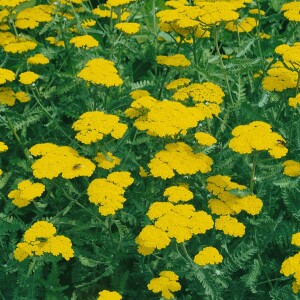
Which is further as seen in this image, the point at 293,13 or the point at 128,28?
the point at 128,28

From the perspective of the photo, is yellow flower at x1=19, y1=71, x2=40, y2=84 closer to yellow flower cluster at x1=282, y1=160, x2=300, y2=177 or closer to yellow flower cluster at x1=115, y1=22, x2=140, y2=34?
yellow flower cluster at x1=115, y1=22, x2=140, y2=34

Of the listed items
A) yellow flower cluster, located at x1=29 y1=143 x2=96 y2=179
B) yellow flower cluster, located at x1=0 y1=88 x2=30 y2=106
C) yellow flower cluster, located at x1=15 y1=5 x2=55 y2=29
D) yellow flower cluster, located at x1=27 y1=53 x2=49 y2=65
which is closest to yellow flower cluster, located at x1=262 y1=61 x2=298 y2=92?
yellow flower cluster, located at x1=29 y1=143 x2=96 y2=179

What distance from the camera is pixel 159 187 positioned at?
430 cm

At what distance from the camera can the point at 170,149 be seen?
4133 mm

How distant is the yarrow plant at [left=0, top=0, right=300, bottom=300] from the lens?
375cm

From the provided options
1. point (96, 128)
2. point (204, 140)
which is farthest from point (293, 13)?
point (96, 128)

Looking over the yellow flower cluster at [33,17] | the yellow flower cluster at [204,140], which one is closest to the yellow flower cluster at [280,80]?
the yellow flower cluster at [204,140]

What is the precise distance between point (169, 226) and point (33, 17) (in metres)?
2.69

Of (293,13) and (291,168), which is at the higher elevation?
(293,13)

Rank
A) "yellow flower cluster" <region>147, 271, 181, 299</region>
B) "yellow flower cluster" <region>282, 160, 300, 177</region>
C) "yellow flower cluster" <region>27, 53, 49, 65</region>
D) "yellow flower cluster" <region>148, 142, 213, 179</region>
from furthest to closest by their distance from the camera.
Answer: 1. "yellow flower cluster" <region>27, 53, 49, 65</region>
2. "yellow flower cluster" <region>282, 160, 300, 177</region>
3. "yellow flower cluster" <region>148, 142, 213, 179</region>
4. "yellow flower cluster" <region>147, 271, 181, 299</region>

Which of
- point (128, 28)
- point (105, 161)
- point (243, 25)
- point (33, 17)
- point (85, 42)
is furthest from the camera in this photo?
point (243, 25)

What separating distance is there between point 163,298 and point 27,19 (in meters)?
2.88

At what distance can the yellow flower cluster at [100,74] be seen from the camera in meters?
4.44

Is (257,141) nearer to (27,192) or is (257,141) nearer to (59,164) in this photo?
(59,164)
